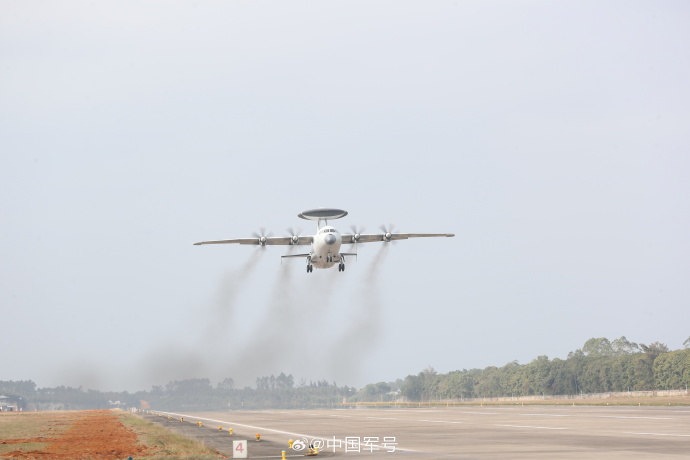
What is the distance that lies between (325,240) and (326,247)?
107 cm

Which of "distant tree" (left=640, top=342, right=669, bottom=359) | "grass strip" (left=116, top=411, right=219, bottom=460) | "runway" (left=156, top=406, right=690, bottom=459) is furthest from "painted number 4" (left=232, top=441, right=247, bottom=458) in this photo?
"distant tree" (left=640, top=342, right=669, bottom=359)

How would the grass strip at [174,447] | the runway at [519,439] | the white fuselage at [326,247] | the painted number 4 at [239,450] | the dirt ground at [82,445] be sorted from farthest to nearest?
the white fuselage at [326,247] → the dirt ground at [82,445] → the grass strip at [174,447] → the runway at [519,439] → the painted number 4 at [239,450]

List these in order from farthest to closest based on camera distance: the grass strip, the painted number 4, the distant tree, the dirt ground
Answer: the distant tree → the dirt ground → the grass strip → the painted number 4

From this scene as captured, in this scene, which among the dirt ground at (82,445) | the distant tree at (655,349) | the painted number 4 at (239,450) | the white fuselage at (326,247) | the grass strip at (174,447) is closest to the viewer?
the painted number 4 at (239,450)

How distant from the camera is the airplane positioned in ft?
256

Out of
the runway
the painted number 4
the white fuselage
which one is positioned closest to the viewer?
the painted number 4

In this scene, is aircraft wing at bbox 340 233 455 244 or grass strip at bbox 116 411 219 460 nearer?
grass strip at bbox 116 411 219 460

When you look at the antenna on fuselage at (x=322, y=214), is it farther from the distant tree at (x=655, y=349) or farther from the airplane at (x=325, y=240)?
the distant tree at (x=655, y=349)

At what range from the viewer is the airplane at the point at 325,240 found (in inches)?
3071

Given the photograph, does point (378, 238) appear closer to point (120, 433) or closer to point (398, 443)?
point (120, 433)

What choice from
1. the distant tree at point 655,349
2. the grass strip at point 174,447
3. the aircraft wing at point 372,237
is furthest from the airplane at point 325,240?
the distant tree at point 655,349

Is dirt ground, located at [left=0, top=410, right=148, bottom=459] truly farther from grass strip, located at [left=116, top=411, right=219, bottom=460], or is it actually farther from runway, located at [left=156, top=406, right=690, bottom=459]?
runway, located at [left=156, top=406, right=690, bottom=459]

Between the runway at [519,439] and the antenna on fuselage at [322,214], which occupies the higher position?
the antenna on fuselage at [322,214]

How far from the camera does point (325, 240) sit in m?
77.2
